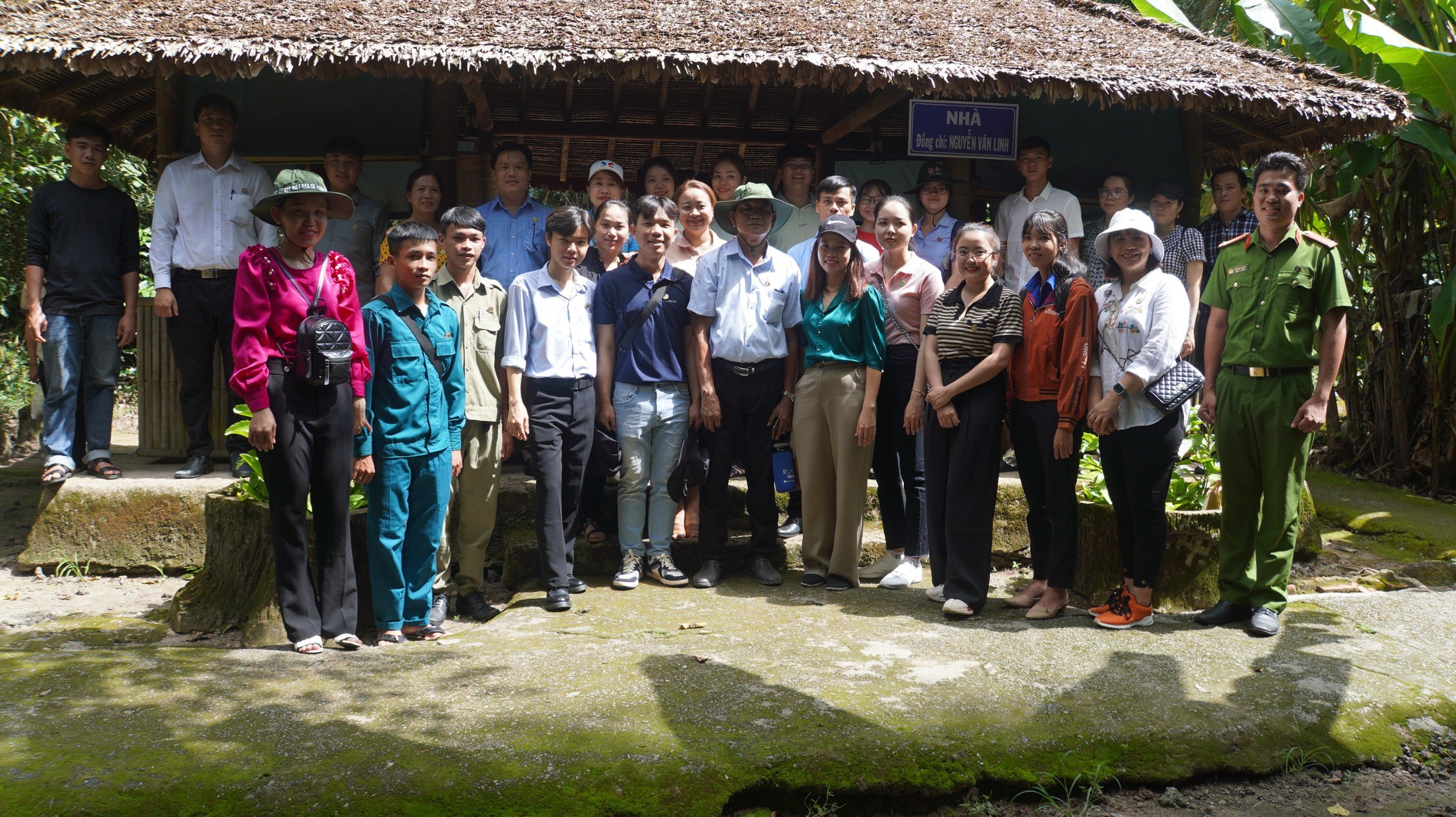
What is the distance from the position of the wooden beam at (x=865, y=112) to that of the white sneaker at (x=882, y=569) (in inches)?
117

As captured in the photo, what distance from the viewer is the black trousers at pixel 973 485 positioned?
14.9 ft

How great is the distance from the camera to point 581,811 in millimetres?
2746

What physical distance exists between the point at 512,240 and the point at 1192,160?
17.3 feet

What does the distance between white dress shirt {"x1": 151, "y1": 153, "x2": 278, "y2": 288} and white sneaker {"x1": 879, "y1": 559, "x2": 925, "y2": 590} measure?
4.07 meters

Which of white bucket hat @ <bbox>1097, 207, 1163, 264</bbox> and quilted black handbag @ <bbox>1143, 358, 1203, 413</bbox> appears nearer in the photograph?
quilted black handbag @ <bbox>1143, 358, 1203, 413</bbox>

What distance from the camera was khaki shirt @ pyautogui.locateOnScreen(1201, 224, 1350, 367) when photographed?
4.21 meters

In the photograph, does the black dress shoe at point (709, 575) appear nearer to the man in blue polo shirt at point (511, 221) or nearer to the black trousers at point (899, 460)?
the black trousers at point (899, 460)

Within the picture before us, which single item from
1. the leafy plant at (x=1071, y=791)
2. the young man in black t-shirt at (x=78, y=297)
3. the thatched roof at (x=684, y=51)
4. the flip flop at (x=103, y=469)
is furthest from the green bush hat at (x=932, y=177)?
the flip flop at (x=103, y=469)

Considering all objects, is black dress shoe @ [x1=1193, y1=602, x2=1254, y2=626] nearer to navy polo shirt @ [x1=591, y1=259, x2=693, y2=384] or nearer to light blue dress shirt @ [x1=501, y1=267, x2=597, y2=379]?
navy polo shirt @ [x1=591, y1=259, x2=693, y2=384]

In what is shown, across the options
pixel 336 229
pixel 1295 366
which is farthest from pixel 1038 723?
pixel 336 229

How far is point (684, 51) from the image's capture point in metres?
6.09

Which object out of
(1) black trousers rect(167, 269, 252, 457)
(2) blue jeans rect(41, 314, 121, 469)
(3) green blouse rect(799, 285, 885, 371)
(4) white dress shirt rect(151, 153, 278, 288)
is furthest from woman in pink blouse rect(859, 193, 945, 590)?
(2) blue jeans rect(41, 314, 121, 469)

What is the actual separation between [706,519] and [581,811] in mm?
2562

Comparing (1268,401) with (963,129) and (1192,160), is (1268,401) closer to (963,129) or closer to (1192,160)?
(963,129)
